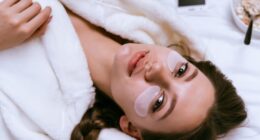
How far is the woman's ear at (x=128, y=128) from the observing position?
0.95m

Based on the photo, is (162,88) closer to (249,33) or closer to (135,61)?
(135,61)

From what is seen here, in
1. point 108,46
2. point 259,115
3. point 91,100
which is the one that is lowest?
point 259,115

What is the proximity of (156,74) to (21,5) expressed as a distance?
36cm

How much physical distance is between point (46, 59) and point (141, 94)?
10.5 inches

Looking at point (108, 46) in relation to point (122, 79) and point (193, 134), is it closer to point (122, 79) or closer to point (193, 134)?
point (122, 79)

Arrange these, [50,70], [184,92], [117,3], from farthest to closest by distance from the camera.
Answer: [117,3] < [50,70] < [184,92]

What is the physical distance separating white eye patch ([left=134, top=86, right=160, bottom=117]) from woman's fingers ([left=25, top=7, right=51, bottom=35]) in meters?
0.30

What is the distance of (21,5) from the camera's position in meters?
0.92

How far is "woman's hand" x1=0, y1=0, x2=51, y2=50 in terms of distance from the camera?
898 millimetres

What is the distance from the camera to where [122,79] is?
2.93ft

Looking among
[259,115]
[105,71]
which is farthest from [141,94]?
[259,115]

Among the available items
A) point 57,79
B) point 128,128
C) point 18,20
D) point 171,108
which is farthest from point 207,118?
point 18,20

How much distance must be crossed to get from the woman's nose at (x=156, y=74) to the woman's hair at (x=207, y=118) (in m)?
0.13

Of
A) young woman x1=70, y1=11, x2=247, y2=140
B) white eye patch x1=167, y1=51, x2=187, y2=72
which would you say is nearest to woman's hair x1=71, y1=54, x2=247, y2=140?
young woman x1=70, y1=11, x2=247, y2=140
